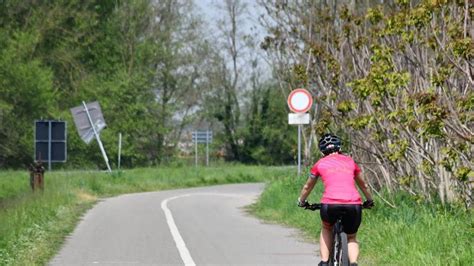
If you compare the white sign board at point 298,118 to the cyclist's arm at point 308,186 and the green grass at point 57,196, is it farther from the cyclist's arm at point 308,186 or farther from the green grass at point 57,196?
the cyclist's arm at point 308,186

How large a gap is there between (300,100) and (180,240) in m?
7.55

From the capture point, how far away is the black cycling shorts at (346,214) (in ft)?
33.2

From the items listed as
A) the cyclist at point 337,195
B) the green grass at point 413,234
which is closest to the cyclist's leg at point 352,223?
the cyclist at point 337,195

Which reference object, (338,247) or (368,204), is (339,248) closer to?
(338,247)

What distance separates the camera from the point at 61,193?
29.3 m

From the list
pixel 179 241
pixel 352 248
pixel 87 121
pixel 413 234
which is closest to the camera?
pixel 352 248

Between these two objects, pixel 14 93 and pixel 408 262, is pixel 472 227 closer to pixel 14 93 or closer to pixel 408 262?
pixel 408 262

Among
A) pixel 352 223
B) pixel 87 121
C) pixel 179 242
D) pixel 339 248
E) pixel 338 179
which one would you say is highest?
pixel 87 121

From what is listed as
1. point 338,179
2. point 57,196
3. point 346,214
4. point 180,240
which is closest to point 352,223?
point 346,214

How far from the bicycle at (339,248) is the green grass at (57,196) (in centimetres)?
465

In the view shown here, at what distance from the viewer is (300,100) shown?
78.0 ft

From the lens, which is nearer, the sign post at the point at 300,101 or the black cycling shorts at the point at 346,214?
the black cycling shorts at the point at 346,214

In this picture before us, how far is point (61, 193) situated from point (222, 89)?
45.3 metres

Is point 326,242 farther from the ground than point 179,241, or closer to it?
farther from the ground
